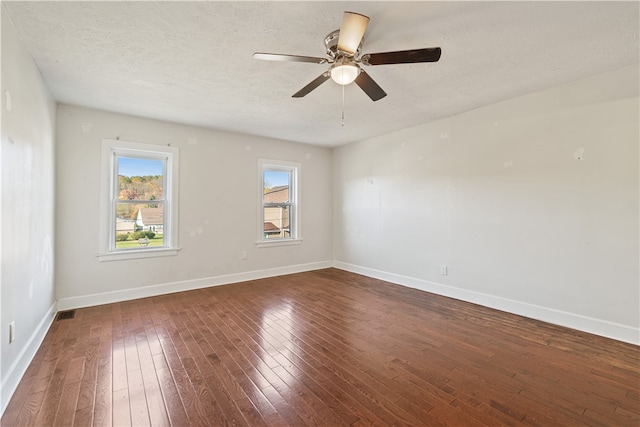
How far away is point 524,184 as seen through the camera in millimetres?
3260

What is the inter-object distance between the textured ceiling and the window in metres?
1.80

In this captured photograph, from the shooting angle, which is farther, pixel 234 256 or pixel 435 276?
pixel 234 256

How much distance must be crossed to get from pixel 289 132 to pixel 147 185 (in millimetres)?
2335

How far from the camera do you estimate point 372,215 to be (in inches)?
204

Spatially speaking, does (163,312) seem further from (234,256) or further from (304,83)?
(304,83)

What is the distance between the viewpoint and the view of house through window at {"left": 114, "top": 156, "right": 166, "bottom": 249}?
393 centimetres

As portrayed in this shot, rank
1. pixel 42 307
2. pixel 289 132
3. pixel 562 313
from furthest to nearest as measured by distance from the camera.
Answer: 1. pixel 289 132
2. pixel 562 313
3. pixel 42 307

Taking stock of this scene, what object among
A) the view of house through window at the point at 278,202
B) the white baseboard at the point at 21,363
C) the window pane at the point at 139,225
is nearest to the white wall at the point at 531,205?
the view of house through window at the point at 278,202

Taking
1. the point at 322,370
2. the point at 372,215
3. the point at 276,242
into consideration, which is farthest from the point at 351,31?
the point at 276,242

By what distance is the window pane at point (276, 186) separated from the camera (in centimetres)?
531

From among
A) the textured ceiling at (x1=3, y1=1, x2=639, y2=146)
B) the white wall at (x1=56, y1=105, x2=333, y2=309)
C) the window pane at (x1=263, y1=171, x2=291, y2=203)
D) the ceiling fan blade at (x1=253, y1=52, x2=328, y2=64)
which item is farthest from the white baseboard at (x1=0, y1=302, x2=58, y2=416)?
the window pane at (x1=263, y1=171, x2=291, y2=203)

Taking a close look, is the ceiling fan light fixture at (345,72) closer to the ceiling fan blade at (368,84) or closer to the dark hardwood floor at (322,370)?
the ceiling fan blade at (368,84)

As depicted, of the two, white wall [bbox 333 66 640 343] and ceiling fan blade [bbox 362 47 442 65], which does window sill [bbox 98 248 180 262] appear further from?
ceiling fan blade [bbox 362 47 442 65]

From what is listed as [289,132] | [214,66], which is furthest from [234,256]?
[214,66]
